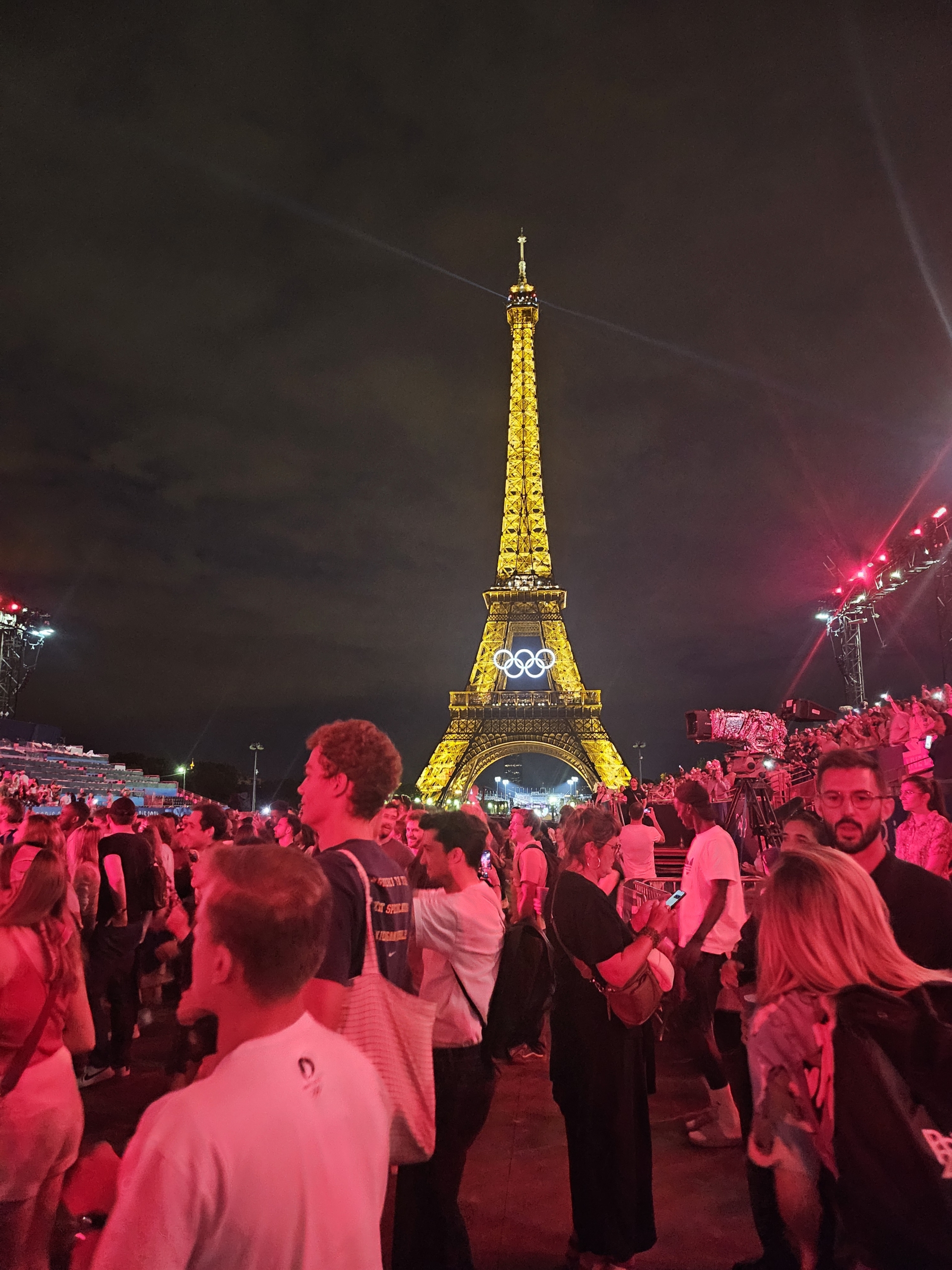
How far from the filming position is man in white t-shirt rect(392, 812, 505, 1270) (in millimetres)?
3129

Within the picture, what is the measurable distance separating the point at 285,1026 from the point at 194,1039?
55 centimetres

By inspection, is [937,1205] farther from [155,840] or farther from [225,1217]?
[155,840]

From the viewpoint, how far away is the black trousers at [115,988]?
21.5 feet

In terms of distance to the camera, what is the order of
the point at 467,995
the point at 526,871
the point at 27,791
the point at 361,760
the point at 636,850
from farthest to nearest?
the point at 27,791 < the point at 636,850 < the point at 526,871 < the point at 467,995 < the point at 361,760

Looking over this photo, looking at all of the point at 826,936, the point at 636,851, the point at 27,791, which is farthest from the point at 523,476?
the point at 826,936

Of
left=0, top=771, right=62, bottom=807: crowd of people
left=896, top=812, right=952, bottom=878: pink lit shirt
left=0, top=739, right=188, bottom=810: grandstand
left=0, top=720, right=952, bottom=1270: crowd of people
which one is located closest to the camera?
left=0, top=720, right=952, bottom=1270: crowd of people

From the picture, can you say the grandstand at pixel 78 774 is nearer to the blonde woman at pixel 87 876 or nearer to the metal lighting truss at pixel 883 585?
the blonde woman at pixel 87 876

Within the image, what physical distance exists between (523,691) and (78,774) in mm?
24375

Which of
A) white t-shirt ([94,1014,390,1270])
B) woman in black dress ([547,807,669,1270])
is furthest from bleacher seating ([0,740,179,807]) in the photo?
white t-shirt ([94,1014,390,1270])

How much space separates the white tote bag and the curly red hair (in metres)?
0.62

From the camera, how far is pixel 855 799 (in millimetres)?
3375

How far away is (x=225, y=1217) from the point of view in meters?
1.29

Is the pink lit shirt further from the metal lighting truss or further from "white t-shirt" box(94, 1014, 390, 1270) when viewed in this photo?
the metal lighting truss

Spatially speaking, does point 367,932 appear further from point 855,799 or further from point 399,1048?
point 855,799
